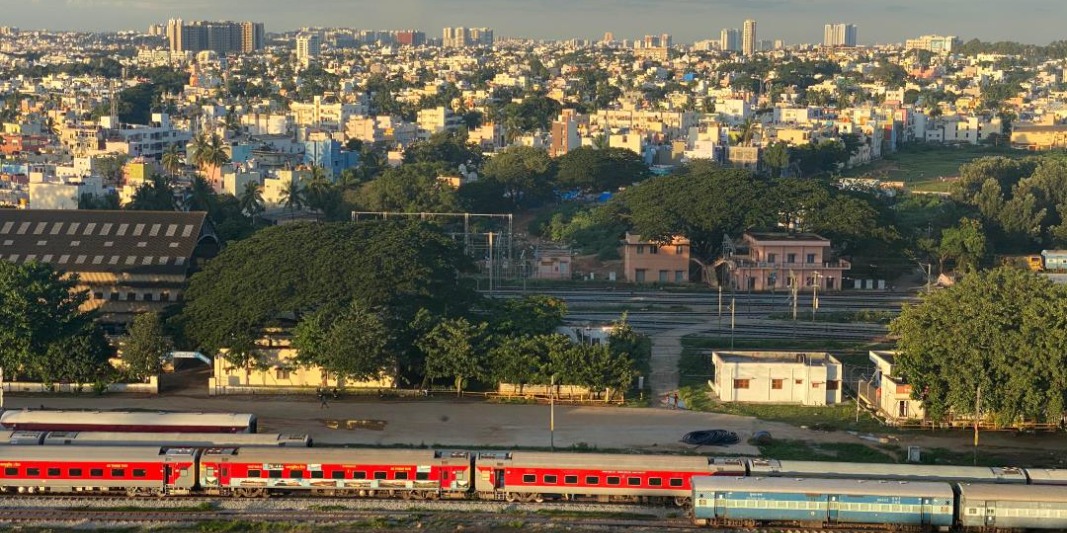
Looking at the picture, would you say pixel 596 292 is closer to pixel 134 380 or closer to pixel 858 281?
pixel 858 281

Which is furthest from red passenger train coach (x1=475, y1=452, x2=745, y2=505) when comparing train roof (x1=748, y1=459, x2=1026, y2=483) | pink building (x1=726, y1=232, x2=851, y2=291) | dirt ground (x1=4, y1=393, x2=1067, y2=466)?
pink building (x1=726, y1=232, x2=851, y2=291)

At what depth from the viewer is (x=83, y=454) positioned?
26.6 m

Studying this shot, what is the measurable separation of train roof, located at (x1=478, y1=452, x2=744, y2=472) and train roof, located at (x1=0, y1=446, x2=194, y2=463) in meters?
6.15

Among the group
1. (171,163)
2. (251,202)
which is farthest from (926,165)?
(251,202)

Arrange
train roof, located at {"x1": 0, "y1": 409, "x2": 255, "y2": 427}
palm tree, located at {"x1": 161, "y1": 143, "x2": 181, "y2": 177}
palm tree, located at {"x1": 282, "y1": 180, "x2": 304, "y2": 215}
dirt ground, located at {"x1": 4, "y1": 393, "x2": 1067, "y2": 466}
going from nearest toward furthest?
train roof, located at {"x1": 0, "y1": 409, "x2": 255, "y2": 427}
dirt ground, located at {"x1": 4, "y1": 393, "x2": 1067, "y2": 466}
palm tree, located at {"x1": 282, "y1": 180, "x2": 304, "y2": 215}
palm tree, located at {"x1": 161, "y1": 143, "x2": 181, "y2": 177}

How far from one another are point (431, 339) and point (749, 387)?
7915 mm

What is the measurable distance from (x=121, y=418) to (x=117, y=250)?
13.1m

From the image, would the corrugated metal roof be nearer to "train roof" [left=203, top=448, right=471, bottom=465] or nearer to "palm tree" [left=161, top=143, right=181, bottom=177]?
"train roof" [left=203, top=448, right=471, bottom=465]

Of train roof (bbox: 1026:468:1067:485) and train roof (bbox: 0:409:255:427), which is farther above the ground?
train roof (bbox: 0:409:255:427)

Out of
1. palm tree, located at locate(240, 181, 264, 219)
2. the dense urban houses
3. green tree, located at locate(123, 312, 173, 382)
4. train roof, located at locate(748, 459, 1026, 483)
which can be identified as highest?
palm tree, located at locate(240, 181, 264, 219)

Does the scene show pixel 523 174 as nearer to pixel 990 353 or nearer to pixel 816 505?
pixel 990 353

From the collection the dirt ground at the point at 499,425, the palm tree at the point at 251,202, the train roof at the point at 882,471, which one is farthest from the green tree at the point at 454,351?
the palm tree at the point at 251,202

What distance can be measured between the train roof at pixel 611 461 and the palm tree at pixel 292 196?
4410 cm

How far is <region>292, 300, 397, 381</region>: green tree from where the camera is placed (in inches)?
1341
